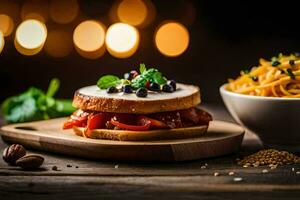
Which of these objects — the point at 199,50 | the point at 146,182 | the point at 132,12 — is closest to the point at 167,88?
the point at 146,182

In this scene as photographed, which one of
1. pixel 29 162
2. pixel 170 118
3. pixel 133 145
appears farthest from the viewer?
pixel 170 118

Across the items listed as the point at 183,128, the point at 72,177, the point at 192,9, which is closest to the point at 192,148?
the point at 183,128

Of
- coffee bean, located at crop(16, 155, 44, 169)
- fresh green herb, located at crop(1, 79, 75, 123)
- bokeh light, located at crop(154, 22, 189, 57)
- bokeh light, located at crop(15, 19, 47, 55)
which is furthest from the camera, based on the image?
bokeh light, located at crop(154, 22, 189, 57)

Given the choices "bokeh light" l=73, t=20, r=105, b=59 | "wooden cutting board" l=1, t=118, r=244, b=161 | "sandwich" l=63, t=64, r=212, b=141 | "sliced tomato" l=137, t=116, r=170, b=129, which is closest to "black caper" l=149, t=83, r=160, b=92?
"sandwich" l=63, t=64, r=212, b=141

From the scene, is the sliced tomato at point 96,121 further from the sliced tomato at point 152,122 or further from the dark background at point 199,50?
the dark background at point 199,50

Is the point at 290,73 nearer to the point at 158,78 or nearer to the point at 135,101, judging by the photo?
the point at 158,78

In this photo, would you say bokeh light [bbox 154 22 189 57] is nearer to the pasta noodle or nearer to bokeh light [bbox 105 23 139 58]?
bokeh light [bbox 105 23 139 58]
